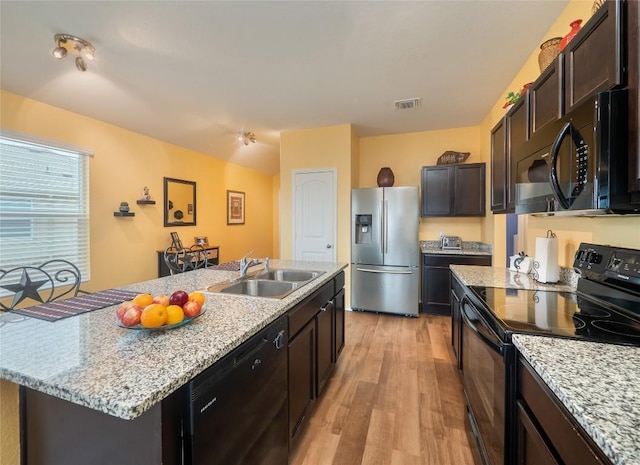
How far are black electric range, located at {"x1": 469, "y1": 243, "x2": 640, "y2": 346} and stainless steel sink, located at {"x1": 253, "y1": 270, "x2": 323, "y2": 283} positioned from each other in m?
1.11

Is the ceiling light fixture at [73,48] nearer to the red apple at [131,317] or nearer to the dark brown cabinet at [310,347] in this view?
the red apple at [131,317]

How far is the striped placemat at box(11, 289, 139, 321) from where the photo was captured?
1214 mm

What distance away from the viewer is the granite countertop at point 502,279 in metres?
1.72

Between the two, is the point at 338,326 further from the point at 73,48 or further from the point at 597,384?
the point at 73,48

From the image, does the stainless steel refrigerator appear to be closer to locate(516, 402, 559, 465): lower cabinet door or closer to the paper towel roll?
the paper towel roll

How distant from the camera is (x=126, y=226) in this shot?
12.2ft

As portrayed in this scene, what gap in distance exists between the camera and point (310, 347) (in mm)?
1753

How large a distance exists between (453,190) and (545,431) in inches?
143

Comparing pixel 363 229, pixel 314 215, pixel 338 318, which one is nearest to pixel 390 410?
pixel 338 318

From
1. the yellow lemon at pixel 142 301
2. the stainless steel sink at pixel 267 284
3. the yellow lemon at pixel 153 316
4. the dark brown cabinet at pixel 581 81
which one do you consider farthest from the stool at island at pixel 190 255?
the dark brown cabinet at pixel 581 81

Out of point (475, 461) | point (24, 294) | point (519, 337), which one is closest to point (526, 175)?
point (519, 337)

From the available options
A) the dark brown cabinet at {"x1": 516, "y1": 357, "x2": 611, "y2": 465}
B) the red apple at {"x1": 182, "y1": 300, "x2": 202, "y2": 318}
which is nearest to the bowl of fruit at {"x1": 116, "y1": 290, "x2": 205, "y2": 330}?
the red apple at {"x1": 182, "y1": 300, "x2": 202, "y2": 318}

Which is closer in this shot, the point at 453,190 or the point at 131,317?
the point at 131,317

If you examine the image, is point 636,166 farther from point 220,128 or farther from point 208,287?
point 220,128
